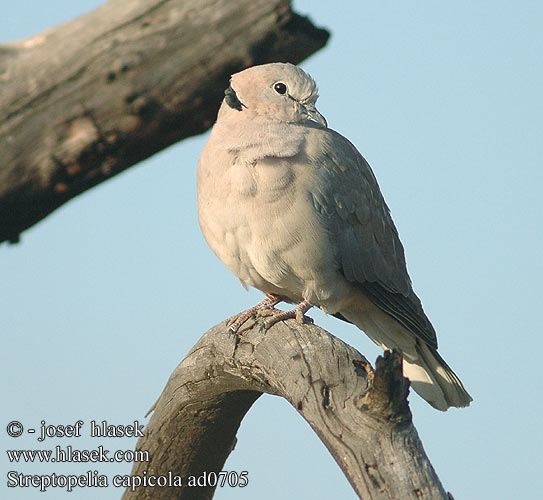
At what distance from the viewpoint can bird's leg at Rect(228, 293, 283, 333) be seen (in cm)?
331

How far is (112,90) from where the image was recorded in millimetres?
1684

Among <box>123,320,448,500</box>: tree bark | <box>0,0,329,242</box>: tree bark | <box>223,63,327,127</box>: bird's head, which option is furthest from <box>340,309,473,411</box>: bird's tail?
<box>0,0,329,242</box>: tree bark

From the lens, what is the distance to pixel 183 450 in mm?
3379

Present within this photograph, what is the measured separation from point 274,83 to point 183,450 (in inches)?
68.7

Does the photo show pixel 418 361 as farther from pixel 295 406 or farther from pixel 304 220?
pixel 295 406

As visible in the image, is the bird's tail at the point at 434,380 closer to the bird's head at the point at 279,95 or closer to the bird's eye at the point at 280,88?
the bird's head at the point at 279,95

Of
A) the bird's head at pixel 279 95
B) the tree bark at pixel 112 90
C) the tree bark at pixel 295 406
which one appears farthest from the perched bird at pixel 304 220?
the tree bark at pixel 112 90

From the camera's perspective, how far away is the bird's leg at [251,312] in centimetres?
331

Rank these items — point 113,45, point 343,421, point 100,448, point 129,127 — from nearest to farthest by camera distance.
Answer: point 129,127, point 113,45, point 343,421, point 100,448

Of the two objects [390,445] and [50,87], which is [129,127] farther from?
[390,445]

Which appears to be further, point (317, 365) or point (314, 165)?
point (314, 165)

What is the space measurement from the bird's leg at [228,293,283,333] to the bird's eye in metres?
0.99

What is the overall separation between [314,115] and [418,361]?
137cm

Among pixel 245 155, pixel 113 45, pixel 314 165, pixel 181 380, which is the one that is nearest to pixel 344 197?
pixel 314 165
